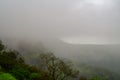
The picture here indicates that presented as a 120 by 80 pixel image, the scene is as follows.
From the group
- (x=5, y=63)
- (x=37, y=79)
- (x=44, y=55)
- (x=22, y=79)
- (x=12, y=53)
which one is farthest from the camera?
(x=12, y=53)

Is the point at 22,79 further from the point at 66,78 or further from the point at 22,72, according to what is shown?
the point at 66,78

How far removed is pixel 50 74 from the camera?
9506cm

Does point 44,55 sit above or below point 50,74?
above

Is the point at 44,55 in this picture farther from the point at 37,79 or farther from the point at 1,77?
the point at 1,77

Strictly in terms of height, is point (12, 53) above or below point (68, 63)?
above

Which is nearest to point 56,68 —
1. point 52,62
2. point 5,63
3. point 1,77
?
point 52,62

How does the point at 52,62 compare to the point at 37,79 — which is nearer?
the point at 37,79

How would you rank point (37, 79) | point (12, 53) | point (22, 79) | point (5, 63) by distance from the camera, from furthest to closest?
point (12, 53)
point (5, 63)
point (37, 79)
point (22, 79)

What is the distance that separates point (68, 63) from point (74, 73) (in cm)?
460

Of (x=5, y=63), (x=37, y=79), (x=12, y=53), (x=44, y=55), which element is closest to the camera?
(x=37, y=79)

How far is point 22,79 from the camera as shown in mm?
66312

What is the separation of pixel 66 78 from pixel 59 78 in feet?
12.7

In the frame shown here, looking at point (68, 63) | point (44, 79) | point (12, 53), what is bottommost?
point (44, 79)

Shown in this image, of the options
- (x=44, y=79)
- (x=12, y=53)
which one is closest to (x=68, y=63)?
(x=44, y=79)
